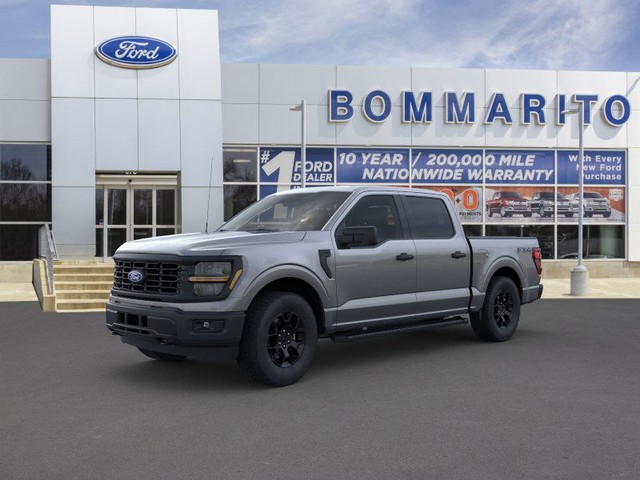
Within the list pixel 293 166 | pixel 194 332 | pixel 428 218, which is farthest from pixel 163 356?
pixel 293 166

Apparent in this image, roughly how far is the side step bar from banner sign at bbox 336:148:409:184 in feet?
43.6

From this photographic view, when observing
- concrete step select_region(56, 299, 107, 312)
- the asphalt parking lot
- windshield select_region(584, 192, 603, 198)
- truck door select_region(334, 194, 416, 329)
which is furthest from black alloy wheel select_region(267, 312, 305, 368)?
windshield select_region(584, 192, 603, 198)

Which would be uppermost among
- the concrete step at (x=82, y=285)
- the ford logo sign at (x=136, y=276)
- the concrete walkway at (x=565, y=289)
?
the ford logo sign at (x=136, y=276)

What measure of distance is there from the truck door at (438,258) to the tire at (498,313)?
56 centimetres

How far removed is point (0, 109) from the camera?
20.6 metres

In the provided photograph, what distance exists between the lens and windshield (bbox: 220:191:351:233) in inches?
303

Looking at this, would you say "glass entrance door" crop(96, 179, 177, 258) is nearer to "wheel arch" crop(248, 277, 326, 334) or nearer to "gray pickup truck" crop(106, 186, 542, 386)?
"gray pickup truck" crop(106, 186, 542, 386)

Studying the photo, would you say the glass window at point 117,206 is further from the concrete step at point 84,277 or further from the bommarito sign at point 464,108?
the bommarito sign at point 464,108

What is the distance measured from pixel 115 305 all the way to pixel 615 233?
20.1 meters

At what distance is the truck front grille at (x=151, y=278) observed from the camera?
671 cm

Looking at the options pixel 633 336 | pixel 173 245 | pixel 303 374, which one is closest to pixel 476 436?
pixel 303 374

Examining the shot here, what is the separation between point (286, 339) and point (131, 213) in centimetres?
1602

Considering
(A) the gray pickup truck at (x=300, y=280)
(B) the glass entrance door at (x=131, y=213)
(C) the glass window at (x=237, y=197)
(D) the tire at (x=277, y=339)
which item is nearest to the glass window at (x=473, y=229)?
(C) the glass window at (x=237, y=197)

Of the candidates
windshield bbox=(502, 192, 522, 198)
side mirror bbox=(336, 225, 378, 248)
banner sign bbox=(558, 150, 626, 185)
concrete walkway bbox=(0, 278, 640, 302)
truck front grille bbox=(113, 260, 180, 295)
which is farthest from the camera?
banner sign bbox=(558, 150, 626, 185)
